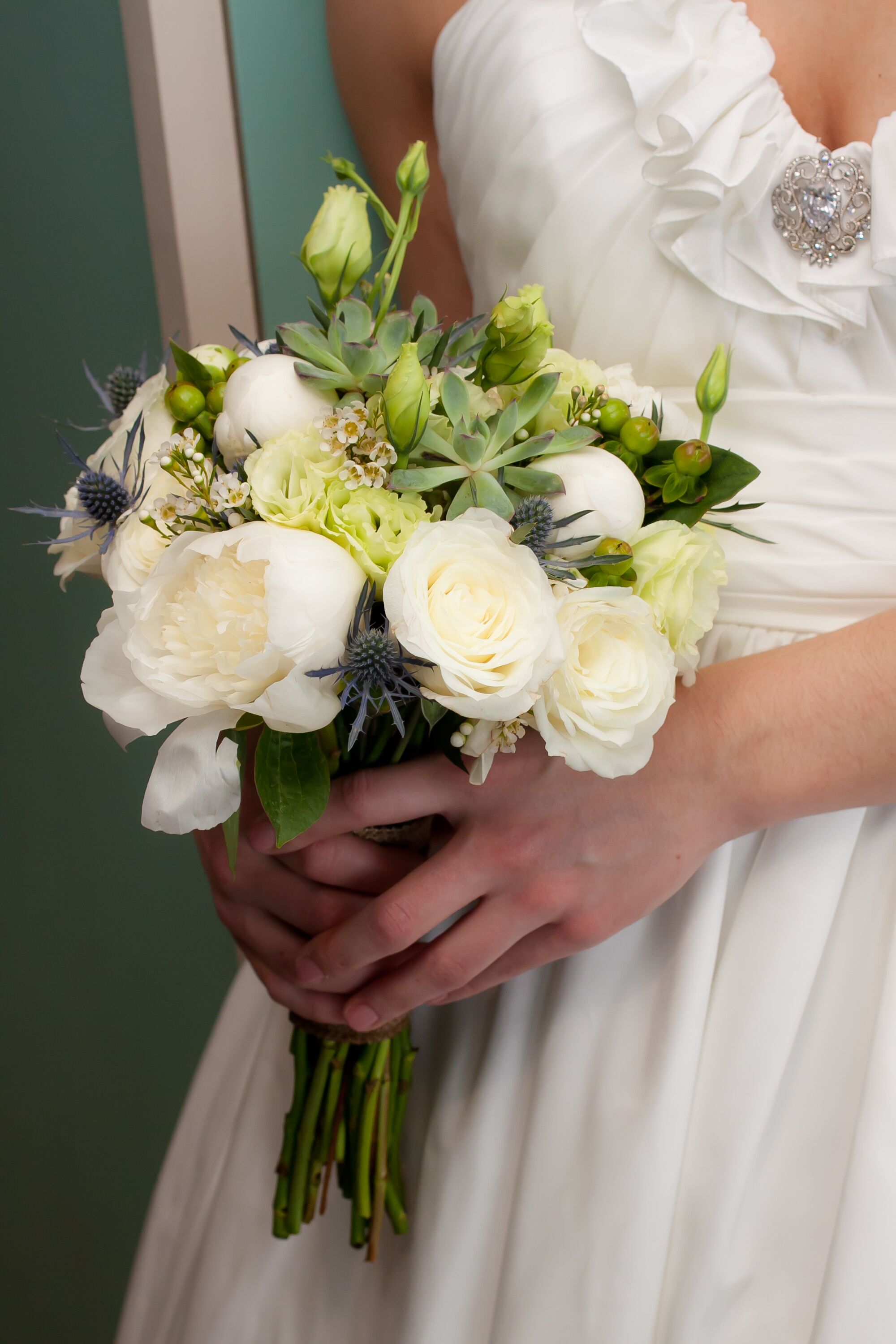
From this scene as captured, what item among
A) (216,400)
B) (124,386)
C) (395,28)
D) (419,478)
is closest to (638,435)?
(419,478)

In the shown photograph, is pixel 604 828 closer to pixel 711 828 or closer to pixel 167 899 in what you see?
pixel 711 828

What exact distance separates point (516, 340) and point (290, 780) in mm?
270

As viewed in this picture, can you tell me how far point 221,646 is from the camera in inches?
17.8

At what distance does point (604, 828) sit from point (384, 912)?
15cm

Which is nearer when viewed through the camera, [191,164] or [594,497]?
[594,497]

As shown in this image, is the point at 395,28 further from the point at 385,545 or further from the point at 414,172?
the point at 385,545

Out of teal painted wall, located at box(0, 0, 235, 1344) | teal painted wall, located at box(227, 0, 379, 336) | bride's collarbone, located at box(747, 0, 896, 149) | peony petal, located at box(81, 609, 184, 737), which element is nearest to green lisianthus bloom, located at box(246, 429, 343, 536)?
peony petal, located at box(81, 609, 184, 737)

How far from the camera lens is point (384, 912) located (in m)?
0.61

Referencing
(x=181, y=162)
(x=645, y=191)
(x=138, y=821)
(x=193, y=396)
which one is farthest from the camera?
(x=138, y=821)

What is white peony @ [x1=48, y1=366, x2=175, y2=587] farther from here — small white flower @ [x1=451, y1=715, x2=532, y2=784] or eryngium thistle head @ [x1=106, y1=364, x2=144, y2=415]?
small white flower @ [x1=451, y1=715, x2=532, y2=784]

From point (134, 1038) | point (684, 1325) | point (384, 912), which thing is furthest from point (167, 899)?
point (684, 1325)

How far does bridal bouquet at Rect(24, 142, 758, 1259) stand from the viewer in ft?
1.44

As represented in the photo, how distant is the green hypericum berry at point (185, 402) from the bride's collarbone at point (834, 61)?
20.2 inches

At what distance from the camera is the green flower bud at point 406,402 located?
46cm
